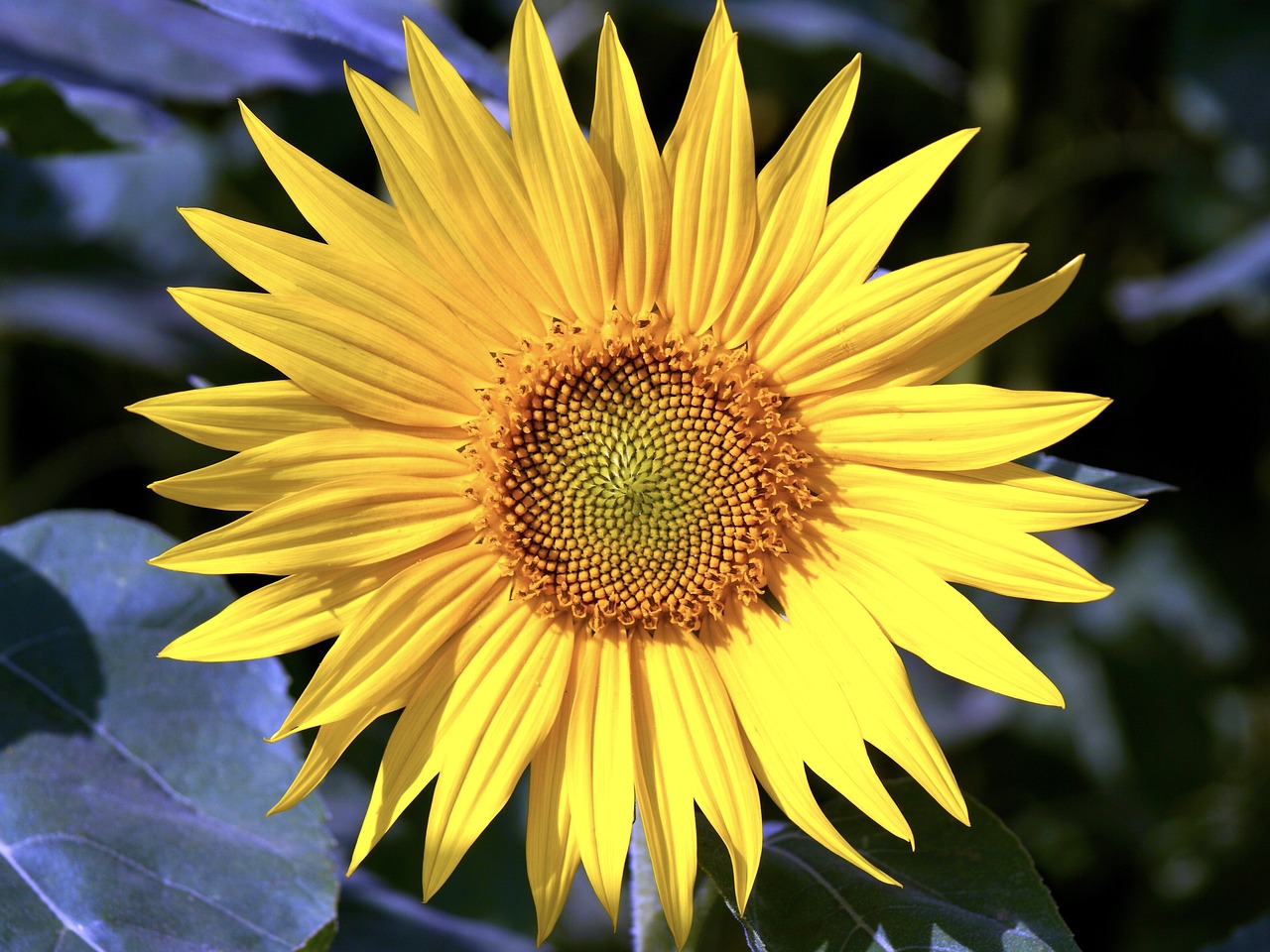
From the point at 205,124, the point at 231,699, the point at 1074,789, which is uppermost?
the point at 205,124

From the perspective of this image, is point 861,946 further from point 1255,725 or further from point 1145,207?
point 1145,207

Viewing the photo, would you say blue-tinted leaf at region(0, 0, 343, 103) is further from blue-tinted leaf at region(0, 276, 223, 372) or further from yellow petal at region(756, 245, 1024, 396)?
yellow petal at region(756, 245, 1024, 396)

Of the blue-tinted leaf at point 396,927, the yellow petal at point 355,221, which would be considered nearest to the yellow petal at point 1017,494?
the yellow petal at point 355,221

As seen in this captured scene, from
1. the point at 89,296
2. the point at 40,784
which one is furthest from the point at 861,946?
the point at 89,296

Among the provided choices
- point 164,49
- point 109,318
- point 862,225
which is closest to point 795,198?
point 862,225

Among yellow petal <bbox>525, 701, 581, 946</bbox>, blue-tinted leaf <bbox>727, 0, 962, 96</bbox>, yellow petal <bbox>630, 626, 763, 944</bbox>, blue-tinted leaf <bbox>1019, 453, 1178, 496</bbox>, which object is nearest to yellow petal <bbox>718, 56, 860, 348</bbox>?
blue-tinted leaf <bbox>1019, 453, 1178, 496</bbox>

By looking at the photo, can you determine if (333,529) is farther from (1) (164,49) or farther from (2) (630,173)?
(1) (164,49)
